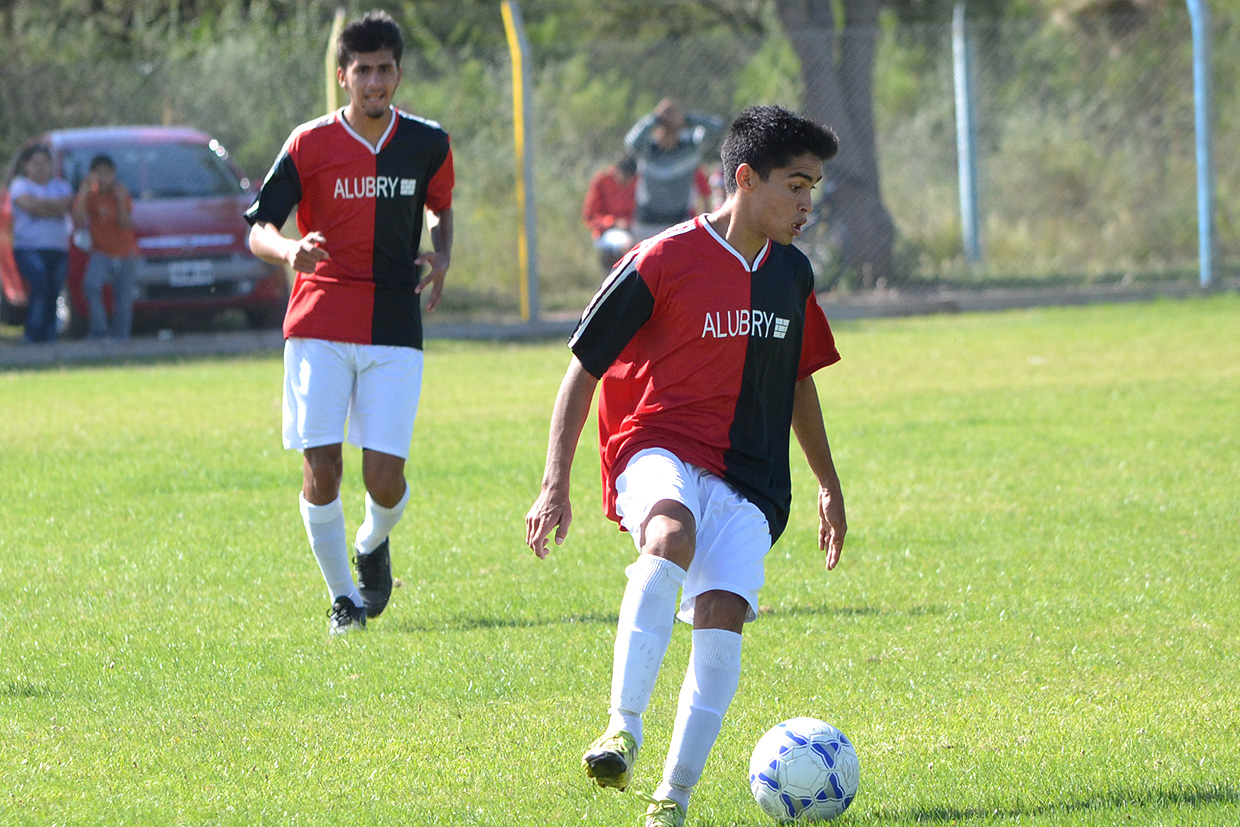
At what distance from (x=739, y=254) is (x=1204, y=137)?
14488mm

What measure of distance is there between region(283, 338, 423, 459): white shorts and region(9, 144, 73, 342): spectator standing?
9797mm

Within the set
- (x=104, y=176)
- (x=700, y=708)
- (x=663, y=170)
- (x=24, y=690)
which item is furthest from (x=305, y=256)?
(x=663, y=170)

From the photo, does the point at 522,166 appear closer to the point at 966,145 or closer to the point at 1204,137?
the point at 966,145

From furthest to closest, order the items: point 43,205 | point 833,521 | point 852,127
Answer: point 852,127, point 43,205, point 833,521

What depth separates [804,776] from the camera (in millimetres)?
3787

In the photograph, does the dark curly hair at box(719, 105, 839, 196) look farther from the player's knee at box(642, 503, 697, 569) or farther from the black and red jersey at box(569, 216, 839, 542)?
the player's knee at box(642, 503, 697, 569)

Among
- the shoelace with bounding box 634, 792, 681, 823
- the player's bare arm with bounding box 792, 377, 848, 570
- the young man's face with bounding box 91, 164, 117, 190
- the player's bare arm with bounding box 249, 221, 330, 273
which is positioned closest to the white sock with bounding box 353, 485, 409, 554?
the player's bare arm with bounding box 249, 221, 330, 273

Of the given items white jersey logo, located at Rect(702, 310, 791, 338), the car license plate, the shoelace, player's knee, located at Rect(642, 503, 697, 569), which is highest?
the car license plate

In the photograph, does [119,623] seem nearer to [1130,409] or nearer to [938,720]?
[938,720]

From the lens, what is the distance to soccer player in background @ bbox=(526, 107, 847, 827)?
3.85m

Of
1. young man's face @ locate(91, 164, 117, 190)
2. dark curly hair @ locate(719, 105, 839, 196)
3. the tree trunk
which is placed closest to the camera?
dark curly hair @ locate(719, 105, 839, 196)

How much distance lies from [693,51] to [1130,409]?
8.63m

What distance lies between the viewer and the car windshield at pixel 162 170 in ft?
50.4

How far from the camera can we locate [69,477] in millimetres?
8836
